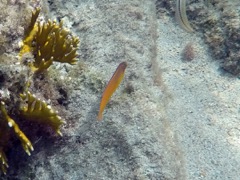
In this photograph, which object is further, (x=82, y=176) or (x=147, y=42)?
(x=147, y=42)

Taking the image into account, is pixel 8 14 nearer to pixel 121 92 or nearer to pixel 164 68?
pixel 121 92

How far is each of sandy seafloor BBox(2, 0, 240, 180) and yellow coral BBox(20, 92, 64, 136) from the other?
22 centimetres

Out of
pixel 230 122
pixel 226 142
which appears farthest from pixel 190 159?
pixel 230 122

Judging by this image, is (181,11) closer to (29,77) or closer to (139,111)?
(139,111)

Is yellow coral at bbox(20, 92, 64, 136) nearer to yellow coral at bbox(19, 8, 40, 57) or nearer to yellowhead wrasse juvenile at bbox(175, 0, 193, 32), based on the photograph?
yellow coral at bbox(19, 8, 40, 57)

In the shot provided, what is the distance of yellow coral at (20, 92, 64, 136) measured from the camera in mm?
3213

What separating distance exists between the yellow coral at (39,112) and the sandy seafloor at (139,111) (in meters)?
0.22

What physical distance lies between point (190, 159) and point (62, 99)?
187 cm

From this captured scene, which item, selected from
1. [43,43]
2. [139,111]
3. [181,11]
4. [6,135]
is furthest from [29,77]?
[181,11]

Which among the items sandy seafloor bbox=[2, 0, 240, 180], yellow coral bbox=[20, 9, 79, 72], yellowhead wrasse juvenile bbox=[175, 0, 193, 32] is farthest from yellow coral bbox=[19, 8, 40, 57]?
yellowhead wrasse juvenile bbox=[175, 0, 193, 32]

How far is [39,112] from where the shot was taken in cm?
331

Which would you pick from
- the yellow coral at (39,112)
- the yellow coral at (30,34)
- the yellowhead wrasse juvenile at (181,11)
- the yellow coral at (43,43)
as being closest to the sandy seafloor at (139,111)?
the yellow coral at (39,112)

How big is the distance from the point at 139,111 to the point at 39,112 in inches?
48.0

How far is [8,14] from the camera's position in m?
3.36
